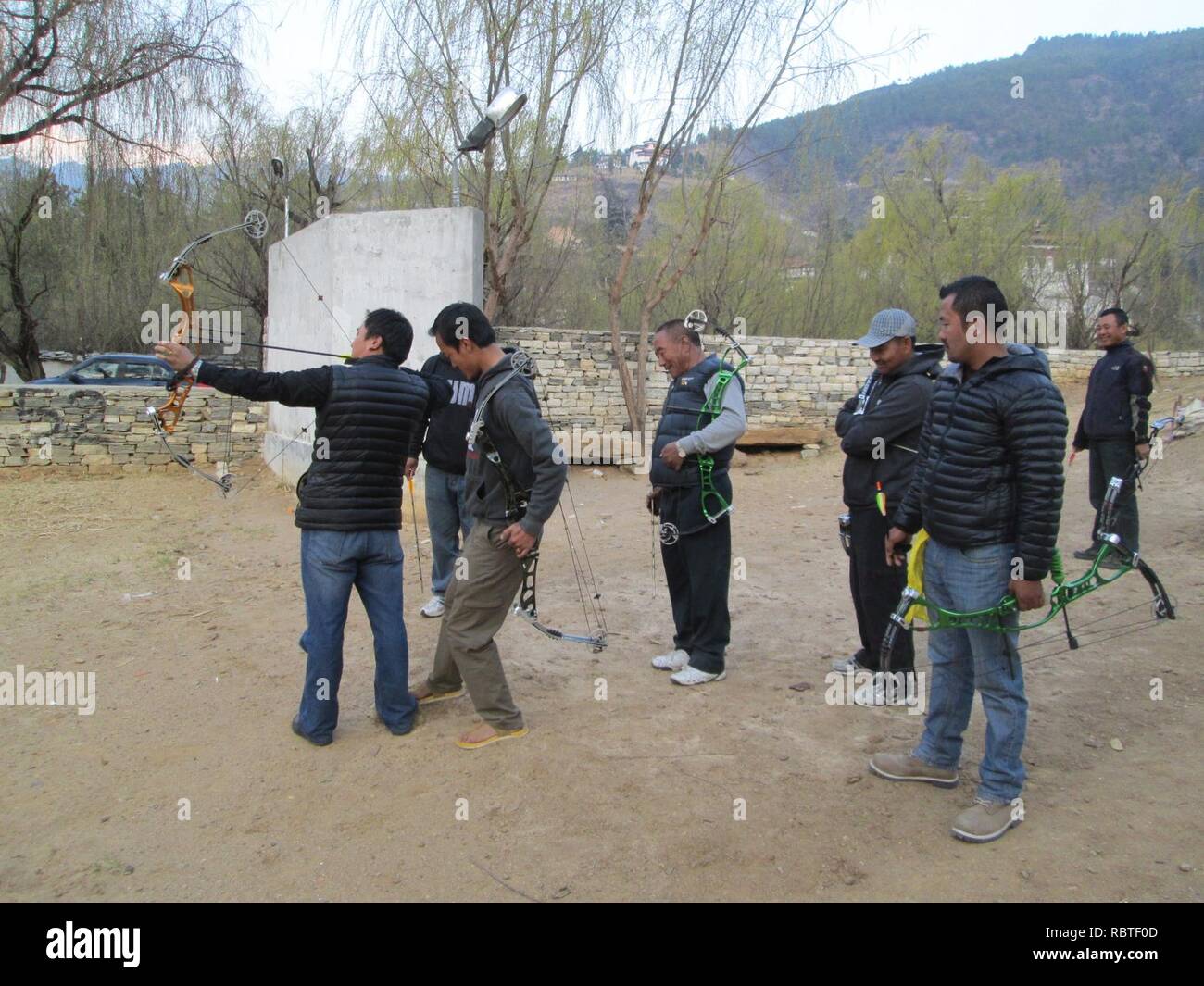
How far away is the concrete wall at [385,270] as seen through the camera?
9.09m

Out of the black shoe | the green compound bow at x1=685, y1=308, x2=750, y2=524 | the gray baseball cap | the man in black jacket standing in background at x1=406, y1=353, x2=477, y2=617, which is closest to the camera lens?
the black shoe

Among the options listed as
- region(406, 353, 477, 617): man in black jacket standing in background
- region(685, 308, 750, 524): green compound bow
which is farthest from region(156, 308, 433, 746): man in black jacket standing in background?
region(685, 308, 750, 524): green compound bow

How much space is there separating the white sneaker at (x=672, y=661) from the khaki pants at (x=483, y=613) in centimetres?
116

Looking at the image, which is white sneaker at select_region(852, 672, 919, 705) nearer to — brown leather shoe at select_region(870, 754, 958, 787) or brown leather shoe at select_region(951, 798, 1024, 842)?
brown leather shoe at select_region(870, 754, 958, 787)

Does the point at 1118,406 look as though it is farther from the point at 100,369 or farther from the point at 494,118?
the point at 100,369

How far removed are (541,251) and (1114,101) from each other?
83.9 m

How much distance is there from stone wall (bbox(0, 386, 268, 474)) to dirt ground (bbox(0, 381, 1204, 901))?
540 centimetres

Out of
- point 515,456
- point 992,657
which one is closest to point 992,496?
point 992,657

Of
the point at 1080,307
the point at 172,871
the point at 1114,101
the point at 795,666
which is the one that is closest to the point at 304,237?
the point at 795,666

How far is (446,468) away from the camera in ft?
18.2

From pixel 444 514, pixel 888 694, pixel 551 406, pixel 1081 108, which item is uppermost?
pixel 1081 108

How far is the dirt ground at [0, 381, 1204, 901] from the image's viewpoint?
3.08 metres

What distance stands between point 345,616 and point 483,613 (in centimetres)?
63

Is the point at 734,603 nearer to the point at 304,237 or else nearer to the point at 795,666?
the point at 795,666
